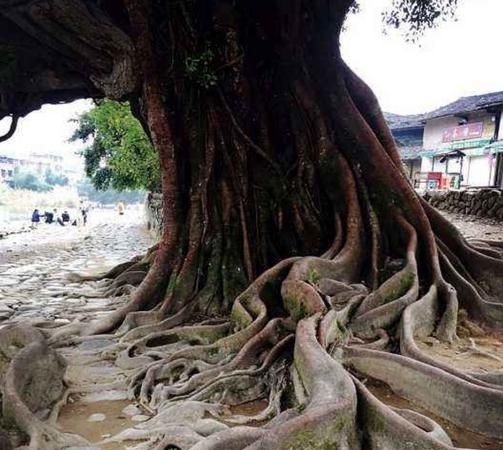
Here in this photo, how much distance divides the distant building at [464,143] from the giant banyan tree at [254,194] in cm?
1418

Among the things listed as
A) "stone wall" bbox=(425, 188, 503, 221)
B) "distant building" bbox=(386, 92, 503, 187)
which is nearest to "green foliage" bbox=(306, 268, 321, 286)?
"stone wall" bbox=(425, 188, 503, 221)

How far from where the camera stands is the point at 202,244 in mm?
5281

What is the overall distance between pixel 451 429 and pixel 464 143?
66.7 ft

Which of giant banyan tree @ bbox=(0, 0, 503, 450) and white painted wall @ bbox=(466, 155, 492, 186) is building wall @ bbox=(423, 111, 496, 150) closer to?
white painted wall @ bbox=(466, 155, 492, 186)

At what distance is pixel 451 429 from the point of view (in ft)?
8.50

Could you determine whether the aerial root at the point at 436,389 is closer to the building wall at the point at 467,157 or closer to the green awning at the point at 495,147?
the green awning at the point at 495,147

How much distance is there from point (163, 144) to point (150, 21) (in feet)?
4.49

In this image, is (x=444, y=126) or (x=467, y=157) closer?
(x=467, y=157)

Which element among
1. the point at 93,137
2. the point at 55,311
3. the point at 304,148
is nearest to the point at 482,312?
the point at 304,148

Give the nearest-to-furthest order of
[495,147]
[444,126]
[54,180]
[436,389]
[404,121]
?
[436,389] < [495,147] < [444,126] < [404,121] < [54,180]

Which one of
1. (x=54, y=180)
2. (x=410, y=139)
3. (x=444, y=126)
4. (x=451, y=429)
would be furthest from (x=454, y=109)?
(x=54, y=180)

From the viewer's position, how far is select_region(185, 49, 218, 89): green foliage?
5086mm

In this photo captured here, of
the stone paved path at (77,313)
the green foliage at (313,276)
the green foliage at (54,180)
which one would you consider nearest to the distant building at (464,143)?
the stone paved path at (77,313)

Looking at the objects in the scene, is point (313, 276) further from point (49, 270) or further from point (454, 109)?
point (454, 109)
